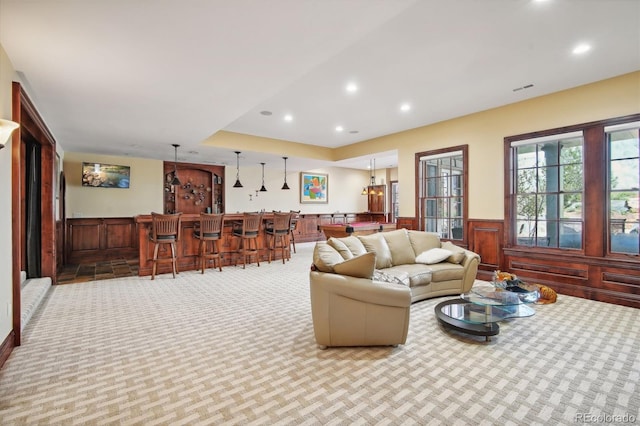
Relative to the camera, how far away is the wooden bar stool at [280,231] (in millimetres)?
6781

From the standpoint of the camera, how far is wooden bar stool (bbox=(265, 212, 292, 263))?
22.2 ft

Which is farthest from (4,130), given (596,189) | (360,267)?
(596,189)

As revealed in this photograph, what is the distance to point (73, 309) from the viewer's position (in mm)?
3814

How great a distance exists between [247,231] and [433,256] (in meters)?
3.68

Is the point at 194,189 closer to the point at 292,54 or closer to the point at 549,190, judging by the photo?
the point at 292,54

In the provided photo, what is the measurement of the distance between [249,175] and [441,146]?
6.13m

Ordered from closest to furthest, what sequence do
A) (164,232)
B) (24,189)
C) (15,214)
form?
(15,214) → (24,189) → (164,232)

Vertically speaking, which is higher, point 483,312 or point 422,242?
point 422,242

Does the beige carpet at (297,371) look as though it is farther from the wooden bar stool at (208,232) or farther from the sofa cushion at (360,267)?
the wooden bar stool at (208,232)

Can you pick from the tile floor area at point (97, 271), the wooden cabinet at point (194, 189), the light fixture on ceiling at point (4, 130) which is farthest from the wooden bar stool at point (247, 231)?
the light fixture on ceiling at point (4, 130)

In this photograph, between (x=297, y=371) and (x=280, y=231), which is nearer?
(x=297, y=371)

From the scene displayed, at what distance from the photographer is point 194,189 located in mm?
9391

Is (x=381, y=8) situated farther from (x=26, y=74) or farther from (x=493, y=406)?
(x=26, y=74)

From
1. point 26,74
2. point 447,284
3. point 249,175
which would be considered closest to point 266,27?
point 26,74
